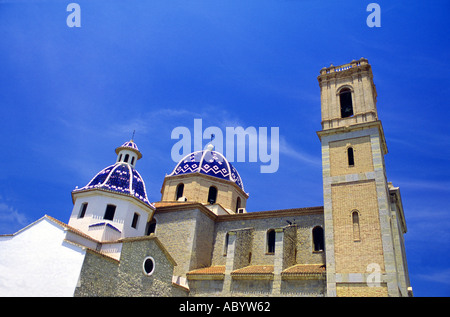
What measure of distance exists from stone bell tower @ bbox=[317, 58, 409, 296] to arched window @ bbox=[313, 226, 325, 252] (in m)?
2.14

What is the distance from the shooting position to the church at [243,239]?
13.3m

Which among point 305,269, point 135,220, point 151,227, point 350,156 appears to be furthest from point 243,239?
point 350,156

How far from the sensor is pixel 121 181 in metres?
18.3

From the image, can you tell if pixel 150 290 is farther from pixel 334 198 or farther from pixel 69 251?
pixel 334 198

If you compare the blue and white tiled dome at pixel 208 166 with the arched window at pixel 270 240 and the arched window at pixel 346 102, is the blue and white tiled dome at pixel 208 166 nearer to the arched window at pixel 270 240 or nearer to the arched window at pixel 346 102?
the arched window at pixel 270 240

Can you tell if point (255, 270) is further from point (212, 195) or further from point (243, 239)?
point (212, 195)

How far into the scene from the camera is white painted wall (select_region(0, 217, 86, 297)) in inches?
487

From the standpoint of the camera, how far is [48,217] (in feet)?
46.9

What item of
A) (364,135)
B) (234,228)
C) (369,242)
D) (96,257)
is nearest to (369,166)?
(364,135)

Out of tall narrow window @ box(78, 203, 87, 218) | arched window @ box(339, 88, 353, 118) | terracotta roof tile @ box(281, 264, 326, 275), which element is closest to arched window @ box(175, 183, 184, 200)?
tall narrow window @ box(78, 203, 87, 218)

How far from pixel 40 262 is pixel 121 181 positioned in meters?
6.06

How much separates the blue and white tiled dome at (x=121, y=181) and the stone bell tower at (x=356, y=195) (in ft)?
31.4

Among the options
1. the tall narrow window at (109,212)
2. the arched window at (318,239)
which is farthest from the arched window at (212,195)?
the tall narrow window at (109,212)
